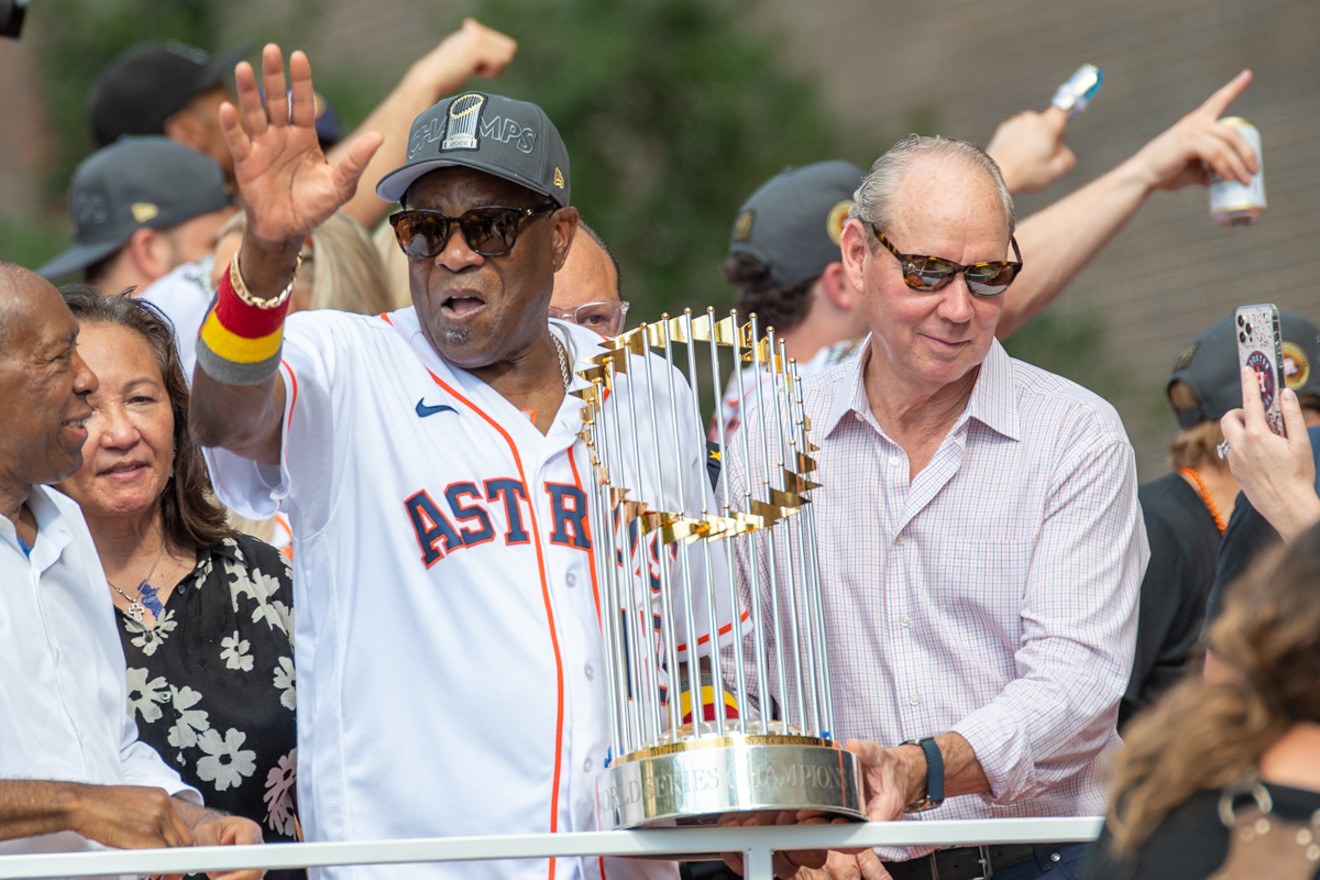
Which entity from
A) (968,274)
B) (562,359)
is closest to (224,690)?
(562,359)

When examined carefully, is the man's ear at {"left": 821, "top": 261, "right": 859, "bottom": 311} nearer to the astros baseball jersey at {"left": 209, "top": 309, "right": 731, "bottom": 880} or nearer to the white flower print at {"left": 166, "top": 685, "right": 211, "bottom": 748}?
the astros baseball jersey at {"left": 209, "top": 309, "right": 731, "bottom": 880}

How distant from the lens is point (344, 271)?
479 cm

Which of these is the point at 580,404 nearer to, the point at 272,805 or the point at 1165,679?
the point at 272,805

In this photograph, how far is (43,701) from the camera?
2.96m

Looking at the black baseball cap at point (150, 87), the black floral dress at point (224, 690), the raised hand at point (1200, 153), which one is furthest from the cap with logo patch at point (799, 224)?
the black baseball cap at point (150, 87)

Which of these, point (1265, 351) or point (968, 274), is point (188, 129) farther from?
point (1265, 351)

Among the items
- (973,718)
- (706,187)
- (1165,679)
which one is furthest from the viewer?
(706,187)

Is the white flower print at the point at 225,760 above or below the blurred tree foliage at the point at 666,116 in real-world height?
below

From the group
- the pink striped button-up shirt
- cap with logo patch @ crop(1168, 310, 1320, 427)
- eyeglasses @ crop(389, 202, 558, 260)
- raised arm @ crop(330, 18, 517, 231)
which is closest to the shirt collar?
the pink striped button-up shirt

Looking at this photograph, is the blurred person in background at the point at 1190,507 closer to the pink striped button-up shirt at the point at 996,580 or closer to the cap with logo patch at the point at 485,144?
the pink striped button-up shirt at the point at 996,580

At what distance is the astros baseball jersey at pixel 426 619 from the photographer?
3.14 metres

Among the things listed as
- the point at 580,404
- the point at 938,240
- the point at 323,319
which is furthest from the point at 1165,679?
the point at 323,319

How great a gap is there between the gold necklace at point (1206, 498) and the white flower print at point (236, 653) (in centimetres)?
253

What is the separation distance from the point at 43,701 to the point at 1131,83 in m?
6.78
